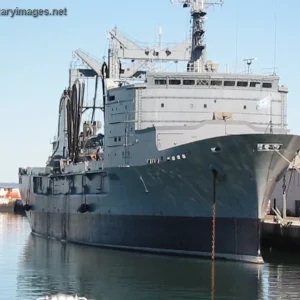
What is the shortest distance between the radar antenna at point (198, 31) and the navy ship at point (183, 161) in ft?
0.19

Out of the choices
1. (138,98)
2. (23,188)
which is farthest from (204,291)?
(23,188)

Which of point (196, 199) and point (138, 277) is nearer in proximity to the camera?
point (138, 277)

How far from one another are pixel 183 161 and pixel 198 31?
30.8 feet

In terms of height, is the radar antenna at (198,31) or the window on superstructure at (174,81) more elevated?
the radar antenna at (198,31)

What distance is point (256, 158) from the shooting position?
1190 inches

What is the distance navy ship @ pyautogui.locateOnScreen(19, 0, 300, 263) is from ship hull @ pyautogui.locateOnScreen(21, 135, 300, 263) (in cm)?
4

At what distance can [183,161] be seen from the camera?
31766 mm

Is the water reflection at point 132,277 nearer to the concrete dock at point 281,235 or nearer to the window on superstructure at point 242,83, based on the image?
the concrete dock at point 281,235

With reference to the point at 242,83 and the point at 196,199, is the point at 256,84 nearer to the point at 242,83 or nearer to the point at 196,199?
the point at 242,83

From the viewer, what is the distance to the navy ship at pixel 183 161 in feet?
102

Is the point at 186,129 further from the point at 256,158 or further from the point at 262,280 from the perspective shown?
the point at 262,280

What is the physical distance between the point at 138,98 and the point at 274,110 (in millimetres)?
6654

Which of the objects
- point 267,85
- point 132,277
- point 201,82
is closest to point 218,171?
point 132,277

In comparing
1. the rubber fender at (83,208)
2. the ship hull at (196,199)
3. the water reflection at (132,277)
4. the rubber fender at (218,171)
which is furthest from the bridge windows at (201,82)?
the water reflection at (132,277)
